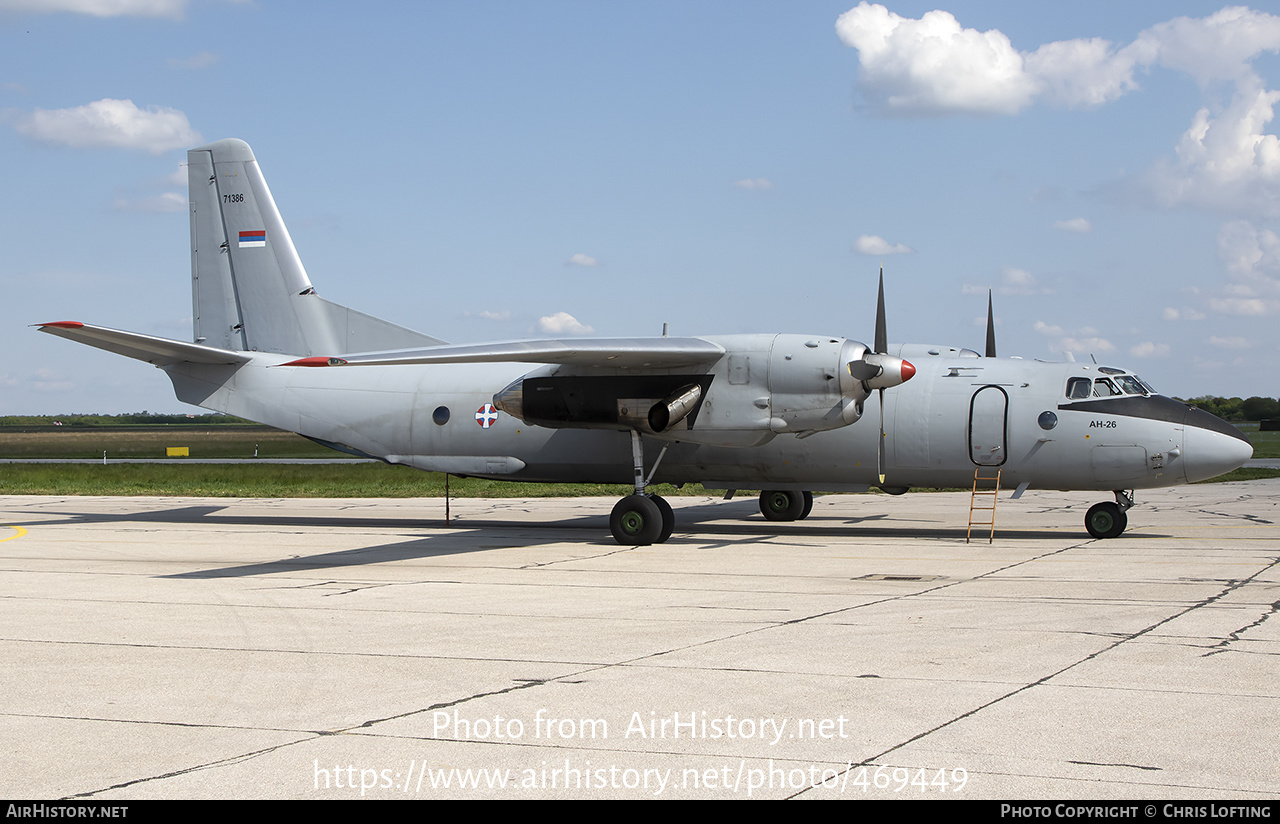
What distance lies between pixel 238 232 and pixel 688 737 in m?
21.6

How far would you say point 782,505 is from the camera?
2436 cm

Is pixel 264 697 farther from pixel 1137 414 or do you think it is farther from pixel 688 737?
pixel 1137 414

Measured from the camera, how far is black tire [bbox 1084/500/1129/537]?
1977 centimetres

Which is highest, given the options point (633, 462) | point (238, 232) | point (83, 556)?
point (238, 232)

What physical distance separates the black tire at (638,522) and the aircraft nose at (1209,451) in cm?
→ 925

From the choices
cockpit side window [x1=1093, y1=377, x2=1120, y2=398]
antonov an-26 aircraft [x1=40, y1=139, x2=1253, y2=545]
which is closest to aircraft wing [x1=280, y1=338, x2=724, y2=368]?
antonov an-26 aircraft [x1=40, y1=139, x2=1253, y2=545]

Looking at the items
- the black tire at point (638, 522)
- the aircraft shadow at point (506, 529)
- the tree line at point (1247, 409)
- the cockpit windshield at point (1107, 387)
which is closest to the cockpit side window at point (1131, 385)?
the cockpit windshield at point (1107, 387)

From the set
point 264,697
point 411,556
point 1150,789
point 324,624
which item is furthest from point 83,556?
point 1150,789

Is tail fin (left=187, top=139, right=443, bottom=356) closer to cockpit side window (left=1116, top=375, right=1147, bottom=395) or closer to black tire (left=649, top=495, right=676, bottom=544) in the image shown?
black tire (left=649, top=495, right=676, bottom=544)

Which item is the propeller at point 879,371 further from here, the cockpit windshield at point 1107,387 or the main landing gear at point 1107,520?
the main landing gear at point 1107,520

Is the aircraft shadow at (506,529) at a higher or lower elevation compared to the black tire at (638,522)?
lower

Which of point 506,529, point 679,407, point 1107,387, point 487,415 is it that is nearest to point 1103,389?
point 1107,387

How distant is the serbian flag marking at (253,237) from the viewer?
25.0 meters

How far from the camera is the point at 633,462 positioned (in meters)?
20.1
